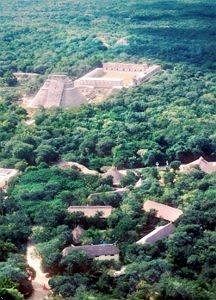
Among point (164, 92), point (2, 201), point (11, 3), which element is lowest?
point (11, 3)

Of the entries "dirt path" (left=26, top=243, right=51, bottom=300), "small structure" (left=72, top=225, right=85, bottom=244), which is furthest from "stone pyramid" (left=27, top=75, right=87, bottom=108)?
"dirt path" (left=26, top=243, right=51, bottom=300)

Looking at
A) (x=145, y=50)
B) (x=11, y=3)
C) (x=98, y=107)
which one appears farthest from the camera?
(x=11, y=3)

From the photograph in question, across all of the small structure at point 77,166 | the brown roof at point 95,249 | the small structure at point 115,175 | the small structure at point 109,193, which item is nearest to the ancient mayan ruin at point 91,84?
the small structure at point 77,166

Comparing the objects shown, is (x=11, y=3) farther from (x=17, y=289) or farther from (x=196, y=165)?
(x=17, y=289)

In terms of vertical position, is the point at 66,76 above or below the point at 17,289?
below

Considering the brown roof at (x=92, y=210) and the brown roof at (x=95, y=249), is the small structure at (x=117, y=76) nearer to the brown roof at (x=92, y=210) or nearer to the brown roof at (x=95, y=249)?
the brown roof at (x=92, y=210)

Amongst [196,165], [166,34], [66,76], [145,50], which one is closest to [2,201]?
[196,165]

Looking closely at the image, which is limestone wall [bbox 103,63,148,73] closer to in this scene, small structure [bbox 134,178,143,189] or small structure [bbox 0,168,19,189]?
small structure [bbox 0,168,19,189]
